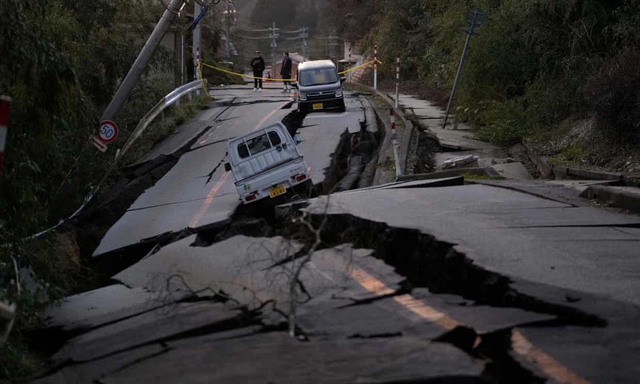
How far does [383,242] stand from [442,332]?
11.1 feet

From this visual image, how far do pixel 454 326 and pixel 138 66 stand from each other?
45.9 ft

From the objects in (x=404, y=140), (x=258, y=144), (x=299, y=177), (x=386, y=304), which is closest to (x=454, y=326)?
(x=386, y=304)

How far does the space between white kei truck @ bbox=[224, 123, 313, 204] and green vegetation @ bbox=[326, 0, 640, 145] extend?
597cm

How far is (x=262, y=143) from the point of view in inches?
597

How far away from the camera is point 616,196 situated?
11.4m

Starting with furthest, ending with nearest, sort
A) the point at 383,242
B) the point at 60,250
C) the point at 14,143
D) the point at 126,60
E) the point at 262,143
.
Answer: the point at 126,60 < the point at 262,143 < the point at 60,250 < the point at 383,242 < the point at 14,143

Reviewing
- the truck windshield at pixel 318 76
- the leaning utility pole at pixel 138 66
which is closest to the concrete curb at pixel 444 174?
the leaning utility pole at pixel 138 66

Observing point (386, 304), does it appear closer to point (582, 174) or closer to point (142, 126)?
point (582, 174)

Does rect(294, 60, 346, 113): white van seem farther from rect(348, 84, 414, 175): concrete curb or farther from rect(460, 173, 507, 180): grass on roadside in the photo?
rect(460, 173, 507, 180): grass on roadside

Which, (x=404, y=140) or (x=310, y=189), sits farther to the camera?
(x=404, y=140)

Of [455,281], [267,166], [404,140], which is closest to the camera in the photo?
[455,281]

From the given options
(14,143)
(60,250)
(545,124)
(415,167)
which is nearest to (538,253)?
(14,143)

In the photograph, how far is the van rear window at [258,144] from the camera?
49.3ft

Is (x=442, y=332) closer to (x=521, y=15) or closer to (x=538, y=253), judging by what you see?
(x=538, y=253)
